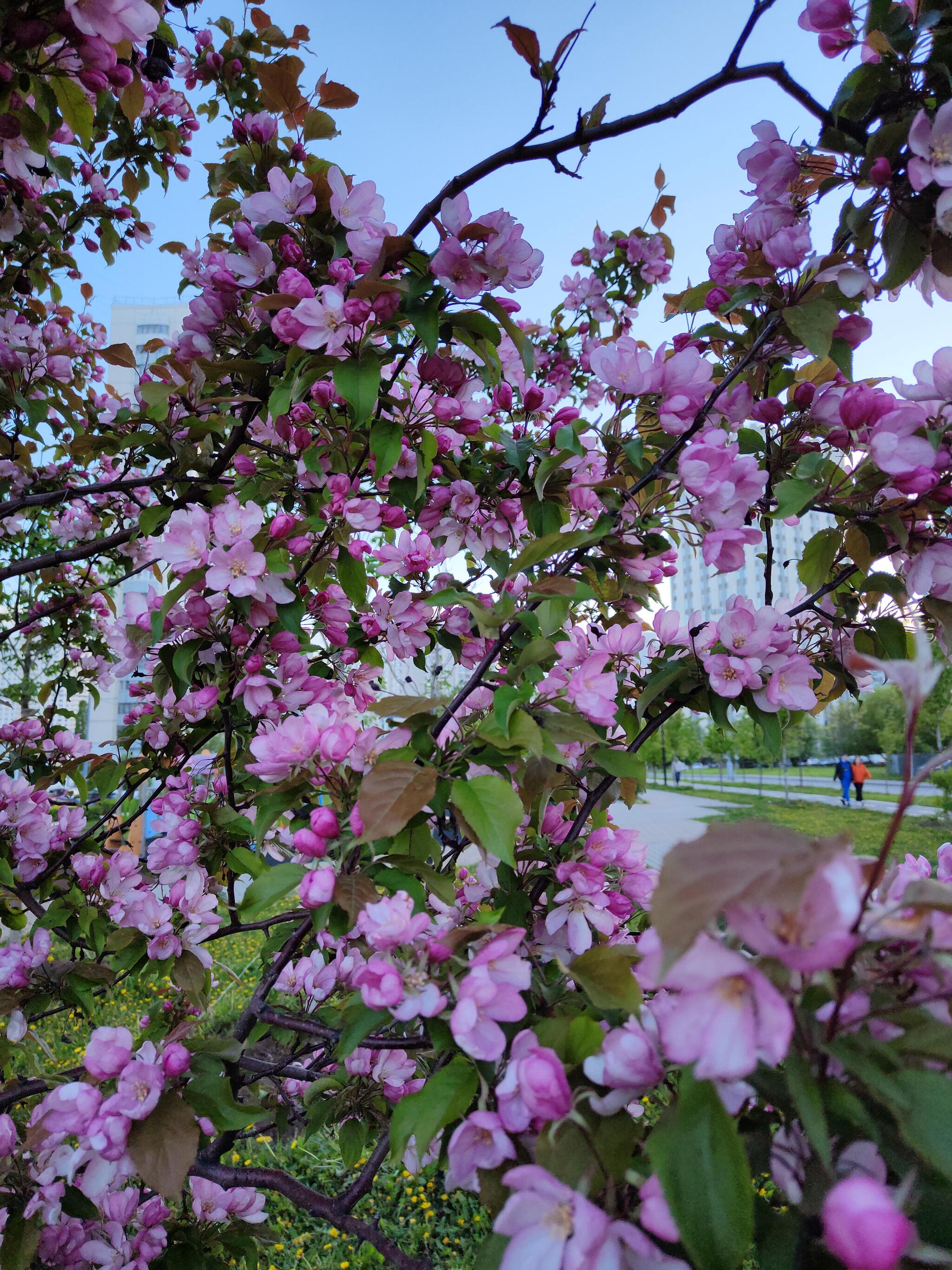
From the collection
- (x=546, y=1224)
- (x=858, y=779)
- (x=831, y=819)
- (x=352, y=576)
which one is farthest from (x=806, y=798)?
(x=546, y=1224)

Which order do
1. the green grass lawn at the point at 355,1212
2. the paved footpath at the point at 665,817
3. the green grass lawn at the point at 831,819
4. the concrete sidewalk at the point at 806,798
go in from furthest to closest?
the concrete sidewalk at the point at 806,798
the paved footpath at the point at 665,817
the green grass lawn at the point at 831,819
the green grass lawn at the point at 355,1212

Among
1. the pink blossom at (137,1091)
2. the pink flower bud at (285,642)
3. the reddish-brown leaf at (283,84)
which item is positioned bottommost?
the pink blossom at (137,1091)

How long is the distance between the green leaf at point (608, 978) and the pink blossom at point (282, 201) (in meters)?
Answer: 1.09

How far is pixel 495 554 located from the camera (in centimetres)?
127

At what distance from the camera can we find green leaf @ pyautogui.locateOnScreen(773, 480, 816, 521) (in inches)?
32.0

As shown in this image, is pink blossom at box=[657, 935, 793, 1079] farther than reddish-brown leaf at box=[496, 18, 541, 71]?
No

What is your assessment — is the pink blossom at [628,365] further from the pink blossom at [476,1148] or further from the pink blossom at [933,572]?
the pink blossom at [476,1148]

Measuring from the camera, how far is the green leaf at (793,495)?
2.67 ft

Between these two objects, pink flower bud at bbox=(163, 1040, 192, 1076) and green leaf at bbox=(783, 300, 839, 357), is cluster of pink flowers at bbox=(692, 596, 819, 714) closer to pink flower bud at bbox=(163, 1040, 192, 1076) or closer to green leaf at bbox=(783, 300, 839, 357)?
green leaf at bbox=(783, 300, 839, 357)

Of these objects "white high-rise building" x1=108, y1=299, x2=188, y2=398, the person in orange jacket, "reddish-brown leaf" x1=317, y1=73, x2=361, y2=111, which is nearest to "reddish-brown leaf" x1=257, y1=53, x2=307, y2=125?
"reddish-brown leaf" x1=317, y1=73, x2=361, y2=111

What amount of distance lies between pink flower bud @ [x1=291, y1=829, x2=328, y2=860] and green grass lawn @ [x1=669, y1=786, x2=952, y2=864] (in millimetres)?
5181

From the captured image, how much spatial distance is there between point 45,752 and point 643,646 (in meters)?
1.82

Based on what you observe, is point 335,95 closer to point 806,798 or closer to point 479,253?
point 479,253

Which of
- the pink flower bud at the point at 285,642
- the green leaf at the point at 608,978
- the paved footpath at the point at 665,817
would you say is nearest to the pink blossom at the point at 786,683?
the green leaf at the point at 608,978
